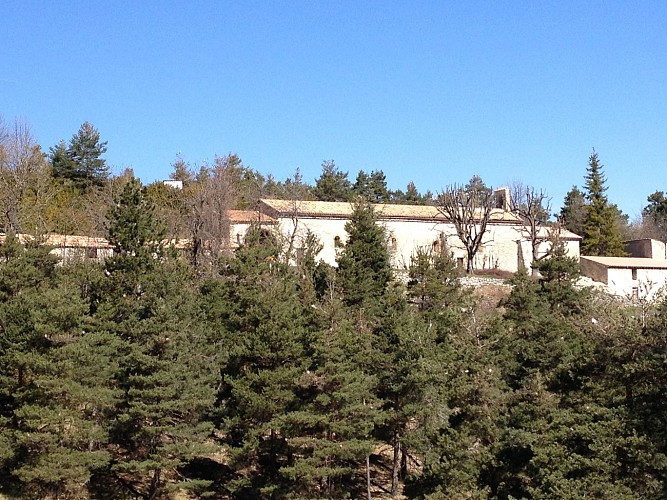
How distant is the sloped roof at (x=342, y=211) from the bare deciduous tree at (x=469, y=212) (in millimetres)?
1142

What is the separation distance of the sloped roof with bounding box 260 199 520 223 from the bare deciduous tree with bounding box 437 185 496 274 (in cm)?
114

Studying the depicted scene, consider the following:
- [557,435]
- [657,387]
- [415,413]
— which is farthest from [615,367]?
[415,413]

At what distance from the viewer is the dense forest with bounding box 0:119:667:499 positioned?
890 inches

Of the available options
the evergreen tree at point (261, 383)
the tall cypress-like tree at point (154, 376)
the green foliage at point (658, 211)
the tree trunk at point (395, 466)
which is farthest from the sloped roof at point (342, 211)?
the green foliage at point (658, 211)

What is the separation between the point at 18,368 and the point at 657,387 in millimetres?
19202

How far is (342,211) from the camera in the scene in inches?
2222

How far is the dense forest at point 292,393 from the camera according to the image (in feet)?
74.1

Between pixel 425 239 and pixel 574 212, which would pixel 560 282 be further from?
pixel 574 212

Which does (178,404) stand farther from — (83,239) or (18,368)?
(83,239)

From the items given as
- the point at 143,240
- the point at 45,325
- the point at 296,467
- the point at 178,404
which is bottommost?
the point at 296,467

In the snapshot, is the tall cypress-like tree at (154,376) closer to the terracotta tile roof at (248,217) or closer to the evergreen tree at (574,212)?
the terracotta tile roof at (248,217)

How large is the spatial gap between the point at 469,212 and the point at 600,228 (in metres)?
18.3

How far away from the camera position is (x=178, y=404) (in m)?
23.8

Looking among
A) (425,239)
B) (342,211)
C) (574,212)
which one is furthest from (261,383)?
(574,212)
